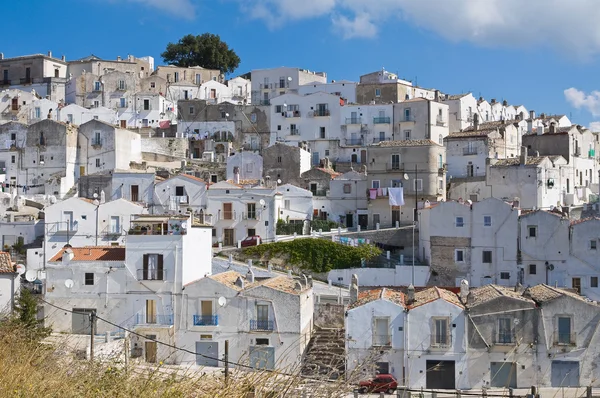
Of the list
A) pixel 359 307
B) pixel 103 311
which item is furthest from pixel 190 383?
pixel 103 311

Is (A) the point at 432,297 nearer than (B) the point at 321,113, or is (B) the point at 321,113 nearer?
(A) the point at 432,297

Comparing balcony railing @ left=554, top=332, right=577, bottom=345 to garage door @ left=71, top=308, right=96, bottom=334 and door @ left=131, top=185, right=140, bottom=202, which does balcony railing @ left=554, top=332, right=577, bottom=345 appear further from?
door @ left=131, top=185, right=140, bottom=202

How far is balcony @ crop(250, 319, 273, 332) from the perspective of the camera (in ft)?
103

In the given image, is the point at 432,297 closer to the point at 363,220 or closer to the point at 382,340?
the point at 382,340

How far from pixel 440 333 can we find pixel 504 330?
7.65 ft

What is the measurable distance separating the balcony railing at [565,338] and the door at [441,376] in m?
3.90

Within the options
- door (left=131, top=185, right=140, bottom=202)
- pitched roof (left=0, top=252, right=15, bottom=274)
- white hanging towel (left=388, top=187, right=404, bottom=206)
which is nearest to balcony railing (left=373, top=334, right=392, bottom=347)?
pitched roof (left=0, top=252, right=15, bottom=274)

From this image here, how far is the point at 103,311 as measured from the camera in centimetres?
3366

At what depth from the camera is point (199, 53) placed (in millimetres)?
88250

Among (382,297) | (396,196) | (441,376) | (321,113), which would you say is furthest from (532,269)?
(321,113)

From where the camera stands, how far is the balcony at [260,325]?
103 ft

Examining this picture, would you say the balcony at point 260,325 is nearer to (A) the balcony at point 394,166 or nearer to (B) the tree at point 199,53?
(A) the balcony at point 394,166

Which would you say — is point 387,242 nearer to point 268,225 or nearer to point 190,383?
point 268,225

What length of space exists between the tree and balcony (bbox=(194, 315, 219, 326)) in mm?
59129
